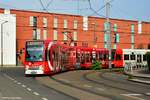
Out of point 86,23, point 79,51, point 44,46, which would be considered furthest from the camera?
point 86,23

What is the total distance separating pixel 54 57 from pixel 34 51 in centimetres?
295

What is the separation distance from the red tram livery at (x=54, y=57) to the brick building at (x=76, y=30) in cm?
2651

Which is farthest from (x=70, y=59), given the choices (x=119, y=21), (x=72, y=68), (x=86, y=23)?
(x=119, y=21)

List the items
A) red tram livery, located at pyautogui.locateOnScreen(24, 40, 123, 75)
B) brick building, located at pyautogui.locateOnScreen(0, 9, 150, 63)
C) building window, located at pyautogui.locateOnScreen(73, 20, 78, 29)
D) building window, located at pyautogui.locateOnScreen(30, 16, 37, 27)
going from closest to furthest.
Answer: red tram livery, located at pyautogui.locateOnScreen(24, 40, 123, 75), brick building, located at pyautogui.locateOnScreen(0, 9, 150, 63), building window, located at pyautogui.locateOnScreen(30, 16, 37, 27), building window, located at pyautogui.locateOnScreen(73, 20, 78, 29)

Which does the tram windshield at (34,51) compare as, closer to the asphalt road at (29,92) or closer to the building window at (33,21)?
the asphalt road at (29,92)

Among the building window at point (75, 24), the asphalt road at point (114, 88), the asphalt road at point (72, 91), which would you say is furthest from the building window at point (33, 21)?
the asphalt road at point (72, 91)

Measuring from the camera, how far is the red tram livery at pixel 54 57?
42219 millimetres

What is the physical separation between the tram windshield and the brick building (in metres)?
47.4

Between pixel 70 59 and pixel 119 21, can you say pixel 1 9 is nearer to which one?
pixel 119 21

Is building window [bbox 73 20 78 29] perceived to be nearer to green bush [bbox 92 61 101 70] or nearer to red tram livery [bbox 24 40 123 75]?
red tram livery [bbox 24 40 123 75]

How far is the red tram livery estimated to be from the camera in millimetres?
42219

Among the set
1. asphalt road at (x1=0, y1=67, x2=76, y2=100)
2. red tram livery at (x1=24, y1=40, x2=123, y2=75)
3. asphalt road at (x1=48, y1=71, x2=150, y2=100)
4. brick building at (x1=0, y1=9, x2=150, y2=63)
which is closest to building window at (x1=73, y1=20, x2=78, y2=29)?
brick building at (x1=0, y1=9, x2=150, y2=63)

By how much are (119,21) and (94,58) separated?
2174 inches

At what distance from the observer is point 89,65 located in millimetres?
63969
